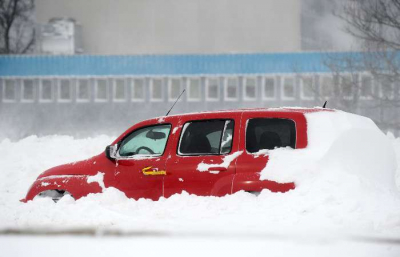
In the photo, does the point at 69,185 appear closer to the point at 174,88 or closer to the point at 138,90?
the point at 174,88

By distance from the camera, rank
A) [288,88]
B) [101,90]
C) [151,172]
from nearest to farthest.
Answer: [151,172] < [288,88] < [101,90]

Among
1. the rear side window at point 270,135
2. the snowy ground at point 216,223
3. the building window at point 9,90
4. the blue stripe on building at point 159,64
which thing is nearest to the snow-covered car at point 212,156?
the rear side window at point 270,135

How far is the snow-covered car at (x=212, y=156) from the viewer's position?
279 inches

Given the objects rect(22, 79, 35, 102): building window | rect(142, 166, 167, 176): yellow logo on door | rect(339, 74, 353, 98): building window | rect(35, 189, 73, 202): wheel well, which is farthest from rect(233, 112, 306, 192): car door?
rect(22, 79, 35, 102): building window

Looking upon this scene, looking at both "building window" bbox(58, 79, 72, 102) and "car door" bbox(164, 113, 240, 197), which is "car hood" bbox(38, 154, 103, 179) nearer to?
"car door" bbox(164, 113, 240, 197)

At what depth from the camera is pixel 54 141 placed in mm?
24359

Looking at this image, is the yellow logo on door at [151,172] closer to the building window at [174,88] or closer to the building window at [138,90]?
the building window at [174,88]

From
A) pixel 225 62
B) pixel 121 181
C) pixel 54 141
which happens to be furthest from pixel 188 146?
pixel 225 62

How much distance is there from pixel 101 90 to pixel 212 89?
649 cm

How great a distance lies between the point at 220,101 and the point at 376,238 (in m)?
38.2

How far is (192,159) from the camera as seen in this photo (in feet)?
25.2

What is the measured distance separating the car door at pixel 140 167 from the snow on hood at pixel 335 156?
1.33 meters

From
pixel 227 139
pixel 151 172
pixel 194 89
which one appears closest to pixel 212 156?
pixel 227 139

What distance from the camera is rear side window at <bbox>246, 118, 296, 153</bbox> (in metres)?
7.21
